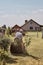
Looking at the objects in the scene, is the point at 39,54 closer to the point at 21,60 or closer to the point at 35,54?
the point at 35,54

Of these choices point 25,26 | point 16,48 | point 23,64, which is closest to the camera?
point 23,64

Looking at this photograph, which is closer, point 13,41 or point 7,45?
point 7,45

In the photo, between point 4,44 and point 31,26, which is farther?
point 31,26

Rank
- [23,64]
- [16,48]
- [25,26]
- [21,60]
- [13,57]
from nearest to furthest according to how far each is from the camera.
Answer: [23,64]
[21,60]
[13,57]
[16,48]
[25,26]

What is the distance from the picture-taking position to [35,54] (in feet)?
63.8

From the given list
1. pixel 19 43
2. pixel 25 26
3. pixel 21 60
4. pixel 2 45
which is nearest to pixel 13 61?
pixel 21 60

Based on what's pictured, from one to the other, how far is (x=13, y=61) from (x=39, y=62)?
153 centimetres

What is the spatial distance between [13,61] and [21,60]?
0.58 metres

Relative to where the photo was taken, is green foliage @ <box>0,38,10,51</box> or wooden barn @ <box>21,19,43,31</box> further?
wooden barn @ <box>21,19,43,31</box>

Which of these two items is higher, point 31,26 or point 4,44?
point 4,44

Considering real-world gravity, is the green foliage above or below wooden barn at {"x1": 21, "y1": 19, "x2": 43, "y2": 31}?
above

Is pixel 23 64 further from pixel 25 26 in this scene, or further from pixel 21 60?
pixel 25 26

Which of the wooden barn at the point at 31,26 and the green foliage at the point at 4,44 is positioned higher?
the green foliage at the point at 4,44

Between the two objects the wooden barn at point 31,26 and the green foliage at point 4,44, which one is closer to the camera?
the green foliage at point 4,44
